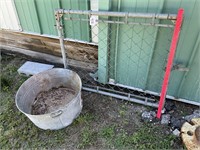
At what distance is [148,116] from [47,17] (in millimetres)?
1889

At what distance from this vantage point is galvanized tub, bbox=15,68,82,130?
2.13 metres

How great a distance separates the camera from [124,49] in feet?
7.84

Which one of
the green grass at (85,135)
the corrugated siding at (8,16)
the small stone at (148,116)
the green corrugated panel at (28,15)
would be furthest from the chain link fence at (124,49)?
the corrugated siding at (8,16)

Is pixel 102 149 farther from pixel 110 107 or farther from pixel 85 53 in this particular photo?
pixel 85 53

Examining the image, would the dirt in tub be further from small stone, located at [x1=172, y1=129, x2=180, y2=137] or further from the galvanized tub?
small stone, located at [x1=172, y1=129, x2=180, y2=137]

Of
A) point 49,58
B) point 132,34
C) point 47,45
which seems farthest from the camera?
point 49,58

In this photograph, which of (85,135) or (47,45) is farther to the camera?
(47,45)

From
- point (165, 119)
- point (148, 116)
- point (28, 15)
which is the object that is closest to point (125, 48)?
point (148, 116)

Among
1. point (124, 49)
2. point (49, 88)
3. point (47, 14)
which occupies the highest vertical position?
point (47, 14)

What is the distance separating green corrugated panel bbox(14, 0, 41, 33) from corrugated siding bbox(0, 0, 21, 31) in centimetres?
8

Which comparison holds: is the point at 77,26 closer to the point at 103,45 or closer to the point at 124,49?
the point at 103,45

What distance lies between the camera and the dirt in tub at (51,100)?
8.45 feet

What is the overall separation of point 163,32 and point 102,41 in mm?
699

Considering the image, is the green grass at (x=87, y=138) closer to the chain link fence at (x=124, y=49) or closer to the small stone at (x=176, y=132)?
the chain link fence at (x=124, y=49)
